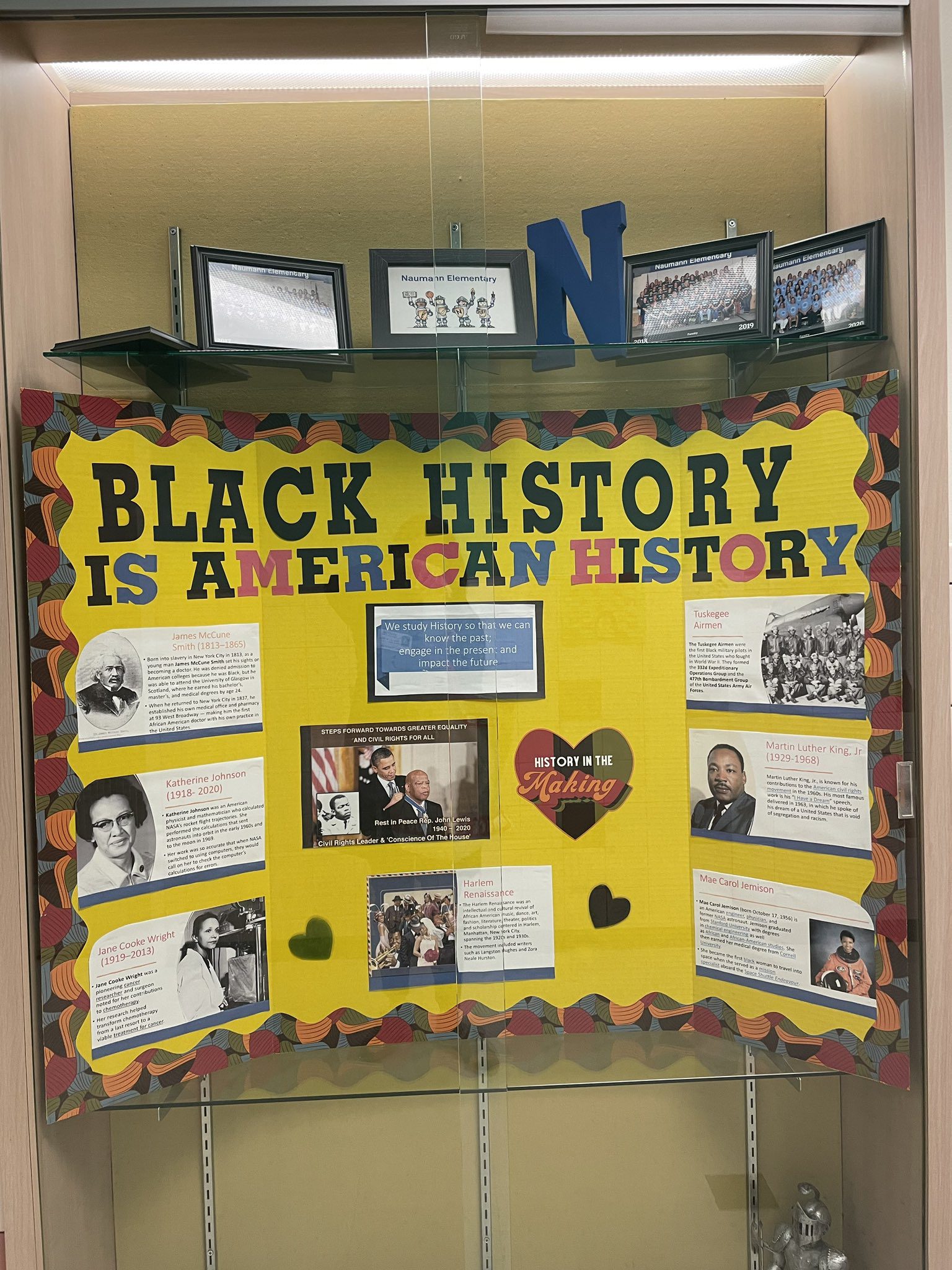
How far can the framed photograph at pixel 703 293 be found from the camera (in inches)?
48.4

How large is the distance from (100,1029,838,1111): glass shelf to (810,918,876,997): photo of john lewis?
0.47 feet

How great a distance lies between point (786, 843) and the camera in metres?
1.25

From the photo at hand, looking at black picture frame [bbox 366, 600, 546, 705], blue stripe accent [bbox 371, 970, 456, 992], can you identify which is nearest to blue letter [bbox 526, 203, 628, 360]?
black picture frame [bbox 366, 600, 546, 705]

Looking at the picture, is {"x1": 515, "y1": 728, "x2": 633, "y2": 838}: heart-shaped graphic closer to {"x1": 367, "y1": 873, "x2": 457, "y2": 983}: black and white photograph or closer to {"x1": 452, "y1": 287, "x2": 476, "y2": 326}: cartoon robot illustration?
{"x1": 367, "y1": 873, "x2": 457, "y2": 983}: black and white photograph

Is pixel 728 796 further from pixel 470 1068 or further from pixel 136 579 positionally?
pixel 136 579

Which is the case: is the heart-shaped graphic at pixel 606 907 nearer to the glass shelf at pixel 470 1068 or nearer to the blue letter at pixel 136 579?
the glass shelf at pixel 470 1068

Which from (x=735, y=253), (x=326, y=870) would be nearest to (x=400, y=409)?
(x=735, y=253)

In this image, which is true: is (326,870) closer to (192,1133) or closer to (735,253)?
(192,1133)

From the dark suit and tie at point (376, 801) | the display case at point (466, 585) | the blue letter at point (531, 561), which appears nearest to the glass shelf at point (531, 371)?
the display case at point (466, 585)

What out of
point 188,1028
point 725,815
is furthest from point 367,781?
point 725,815

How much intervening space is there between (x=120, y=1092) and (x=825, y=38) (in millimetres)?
1859

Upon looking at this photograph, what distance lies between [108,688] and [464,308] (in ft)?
2.48

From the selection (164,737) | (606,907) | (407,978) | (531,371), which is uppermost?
(531,371)

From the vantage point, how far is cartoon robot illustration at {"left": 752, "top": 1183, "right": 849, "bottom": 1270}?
1.34 meters
